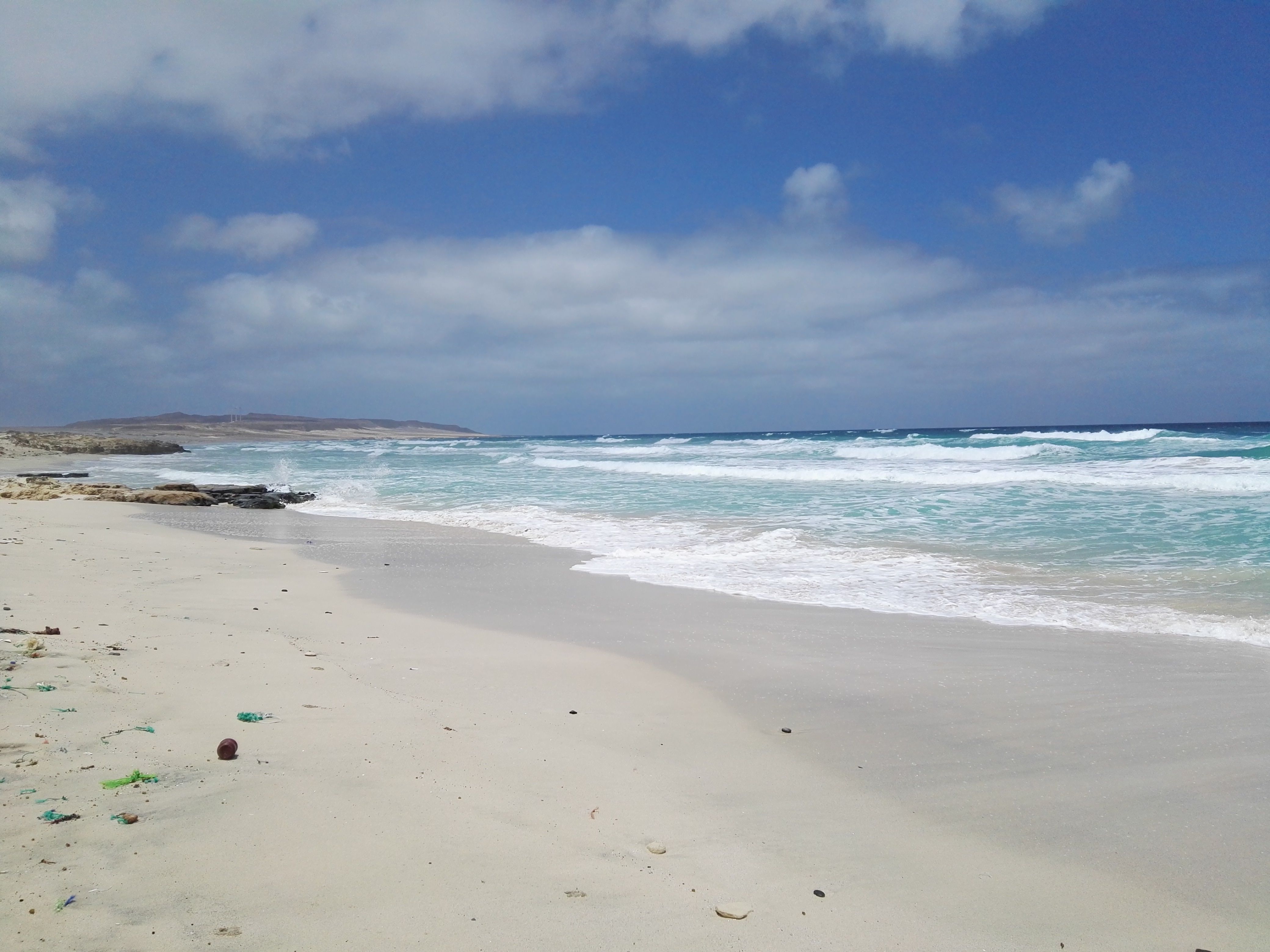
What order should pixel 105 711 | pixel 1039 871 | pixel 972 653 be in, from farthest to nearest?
1. pixel 972 653
2. pixel 105 711
3. pixel 1039 871

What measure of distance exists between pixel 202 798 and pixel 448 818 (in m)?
0.87

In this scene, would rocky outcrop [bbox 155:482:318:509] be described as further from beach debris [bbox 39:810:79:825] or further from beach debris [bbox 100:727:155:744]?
beach debris [bbox 39:810:79:825]

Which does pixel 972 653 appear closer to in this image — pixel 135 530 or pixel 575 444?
pixel 135 530

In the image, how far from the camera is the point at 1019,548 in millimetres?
9656

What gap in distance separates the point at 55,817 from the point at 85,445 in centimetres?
5324

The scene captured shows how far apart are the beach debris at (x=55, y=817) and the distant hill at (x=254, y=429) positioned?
82.1m

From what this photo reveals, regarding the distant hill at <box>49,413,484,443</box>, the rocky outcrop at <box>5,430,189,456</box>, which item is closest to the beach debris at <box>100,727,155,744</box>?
the rocky outcrop at <box>5,430,189,456</box>

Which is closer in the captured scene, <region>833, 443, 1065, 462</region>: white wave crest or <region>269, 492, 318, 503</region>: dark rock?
<region>269, 492, 318, 503</region>: dark rock

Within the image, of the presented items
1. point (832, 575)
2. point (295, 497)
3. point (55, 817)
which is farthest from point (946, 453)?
point (55, 817)

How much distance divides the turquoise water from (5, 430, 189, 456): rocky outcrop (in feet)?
45.2

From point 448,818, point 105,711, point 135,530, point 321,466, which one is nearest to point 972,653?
point 448,818

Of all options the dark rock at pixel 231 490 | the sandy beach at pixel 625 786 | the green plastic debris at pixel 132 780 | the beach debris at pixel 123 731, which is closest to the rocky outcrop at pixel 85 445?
the dark rock at pixel 231 490

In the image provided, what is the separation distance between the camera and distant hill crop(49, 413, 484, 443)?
88.9m

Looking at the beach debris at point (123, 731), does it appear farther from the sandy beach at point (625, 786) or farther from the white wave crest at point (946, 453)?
the white wave crest at point (946, 453)
